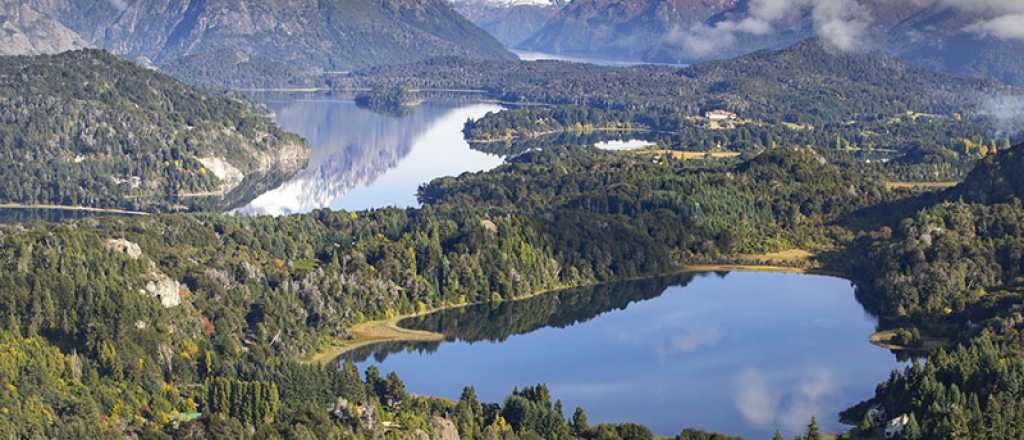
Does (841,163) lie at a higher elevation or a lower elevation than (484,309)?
higher

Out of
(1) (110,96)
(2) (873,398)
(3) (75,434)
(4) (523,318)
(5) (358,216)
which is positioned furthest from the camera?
(1) (110,96)

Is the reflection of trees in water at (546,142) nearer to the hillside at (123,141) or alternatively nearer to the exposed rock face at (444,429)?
the hillside at (123,141)

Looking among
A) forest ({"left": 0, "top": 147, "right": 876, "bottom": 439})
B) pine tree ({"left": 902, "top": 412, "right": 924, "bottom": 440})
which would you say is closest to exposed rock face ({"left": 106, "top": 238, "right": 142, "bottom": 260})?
forest ({"left": 0, "top": 147, "right": 876, "bottom": 439})

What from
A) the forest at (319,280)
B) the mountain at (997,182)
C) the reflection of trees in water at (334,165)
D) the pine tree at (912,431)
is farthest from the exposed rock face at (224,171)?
the pine tree at (912,431)

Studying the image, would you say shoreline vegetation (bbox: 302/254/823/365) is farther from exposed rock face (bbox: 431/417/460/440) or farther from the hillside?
the hillside

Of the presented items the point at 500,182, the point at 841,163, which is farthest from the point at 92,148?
the point at 841,163

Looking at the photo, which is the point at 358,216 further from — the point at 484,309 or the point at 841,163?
the point at 841,163

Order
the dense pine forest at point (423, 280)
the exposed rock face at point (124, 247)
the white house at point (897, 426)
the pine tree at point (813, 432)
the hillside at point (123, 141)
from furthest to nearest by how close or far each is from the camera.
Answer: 1. the hillside at point (123, 141)
2. the exposed rock face at point (124, 247)
3. the dense pine forest at point (423, 280)
4. the pine tree at point (813, 432)
5. the white house at point (897, 426)
